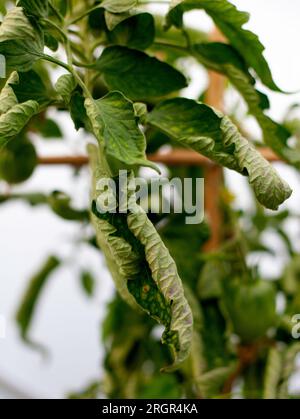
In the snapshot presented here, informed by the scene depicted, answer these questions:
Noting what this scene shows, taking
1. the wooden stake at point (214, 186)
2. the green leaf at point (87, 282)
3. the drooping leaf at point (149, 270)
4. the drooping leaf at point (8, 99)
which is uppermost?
the drooping leaf at point (8, 99)

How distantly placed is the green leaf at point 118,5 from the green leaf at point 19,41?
0.08 metres

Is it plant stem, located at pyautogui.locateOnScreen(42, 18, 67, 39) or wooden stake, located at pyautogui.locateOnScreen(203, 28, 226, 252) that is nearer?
plant stem, located at pyautogui.locateOnScreen(42, 18, 67, 39)

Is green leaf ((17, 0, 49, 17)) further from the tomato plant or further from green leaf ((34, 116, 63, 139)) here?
green leaf ((34, 116, 63, 139))

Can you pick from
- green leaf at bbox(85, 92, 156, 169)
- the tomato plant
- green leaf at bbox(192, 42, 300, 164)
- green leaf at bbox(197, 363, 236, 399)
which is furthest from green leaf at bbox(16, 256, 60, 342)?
green leaf at bbox(85, 92, 156, 169)

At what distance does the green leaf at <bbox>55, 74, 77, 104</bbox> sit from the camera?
533 millimetres

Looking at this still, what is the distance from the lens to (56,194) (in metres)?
0.81

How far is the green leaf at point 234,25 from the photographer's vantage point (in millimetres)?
616

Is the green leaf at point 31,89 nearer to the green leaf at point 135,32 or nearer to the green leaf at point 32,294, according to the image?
the green leaf at point 135,32

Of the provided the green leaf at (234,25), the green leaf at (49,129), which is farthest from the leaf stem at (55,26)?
the green leaf at (49,129)

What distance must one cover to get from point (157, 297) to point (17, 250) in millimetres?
1454

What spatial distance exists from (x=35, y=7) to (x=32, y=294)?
702 mm
